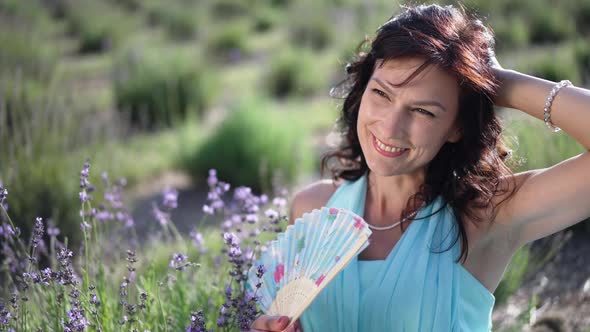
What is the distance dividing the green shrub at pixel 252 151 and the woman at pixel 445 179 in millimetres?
3432

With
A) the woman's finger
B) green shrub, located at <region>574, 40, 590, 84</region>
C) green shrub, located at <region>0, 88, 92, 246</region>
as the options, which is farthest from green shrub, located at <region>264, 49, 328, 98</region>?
the woman's finger

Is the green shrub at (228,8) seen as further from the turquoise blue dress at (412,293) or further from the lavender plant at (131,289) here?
the turquoise blue dress at (412,293)

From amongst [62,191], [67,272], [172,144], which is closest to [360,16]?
[172,144]

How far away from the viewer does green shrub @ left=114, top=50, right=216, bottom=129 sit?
7.35 m

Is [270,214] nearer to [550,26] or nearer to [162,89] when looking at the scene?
[162,89]

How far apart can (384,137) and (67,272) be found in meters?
0.95

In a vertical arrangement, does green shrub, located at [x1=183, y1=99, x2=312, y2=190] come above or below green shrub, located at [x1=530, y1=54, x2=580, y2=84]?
below

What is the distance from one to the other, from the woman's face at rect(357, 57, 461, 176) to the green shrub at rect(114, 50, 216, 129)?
5.23 m

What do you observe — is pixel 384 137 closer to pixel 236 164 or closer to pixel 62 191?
pixel 62 191

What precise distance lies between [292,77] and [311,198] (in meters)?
6.20

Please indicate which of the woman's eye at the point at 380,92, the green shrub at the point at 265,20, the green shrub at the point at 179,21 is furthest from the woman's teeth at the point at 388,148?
the green shrub at the point at 265,20

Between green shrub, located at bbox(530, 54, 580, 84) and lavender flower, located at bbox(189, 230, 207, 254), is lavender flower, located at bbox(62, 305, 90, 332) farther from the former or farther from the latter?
green shrub, located at bbox(530, 54, 580, 84)

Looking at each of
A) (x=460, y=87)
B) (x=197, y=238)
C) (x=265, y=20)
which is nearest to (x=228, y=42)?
(x=265, y=20)

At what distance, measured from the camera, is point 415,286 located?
2.10 metres
